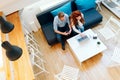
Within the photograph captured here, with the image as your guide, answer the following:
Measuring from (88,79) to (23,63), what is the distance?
145cm

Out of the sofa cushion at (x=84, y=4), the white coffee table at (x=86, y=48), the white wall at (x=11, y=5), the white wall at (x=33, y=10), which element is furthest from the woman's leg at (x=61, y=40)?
the white wall at (x=11, y=5)

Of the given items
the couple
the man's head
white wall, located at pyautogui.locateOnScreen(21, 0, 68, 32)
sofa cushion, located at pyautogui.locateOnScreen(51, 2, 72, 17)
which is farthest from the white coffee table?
white wall, located at pyautogui.locateOnScreen(21, 0, 68, 32)

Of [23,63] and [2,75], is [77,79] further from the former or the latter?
[2,75]

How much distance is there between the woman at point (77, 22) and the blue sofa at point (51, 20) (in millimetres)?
251

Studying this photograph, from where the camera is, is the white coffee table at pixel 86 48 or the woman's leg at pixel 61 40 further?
the woman's leg at pixel 61 40

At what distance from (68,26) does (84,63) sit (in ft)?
3.13

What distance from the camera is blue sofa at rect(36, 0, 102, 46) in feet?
12.8

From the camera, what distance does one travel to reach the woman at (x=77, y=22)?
11.6ft

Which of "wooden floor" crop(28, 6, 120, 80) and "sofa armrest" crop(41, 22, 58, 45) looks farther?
"sofa armrest" crop(41, 22, 58, 45)

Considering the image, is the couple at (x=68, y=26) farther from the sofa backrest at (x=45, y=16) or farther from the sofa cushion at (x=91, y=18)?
the sofa backrest at (x=45, y=16)

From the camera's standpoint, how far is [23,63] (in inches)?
104

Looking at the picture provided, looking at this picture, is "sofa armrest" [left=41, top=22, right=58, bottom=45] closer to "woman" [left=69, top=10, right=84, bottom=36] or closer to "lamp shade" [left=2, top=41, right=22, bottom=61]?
"woman" [left=69, top=10, right=84, bottom=36]

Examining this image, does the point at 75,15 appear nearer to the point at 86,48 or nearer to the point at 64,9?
the point at 64,9

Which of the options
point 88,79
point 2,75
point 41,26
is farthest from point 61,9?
point 2,75
